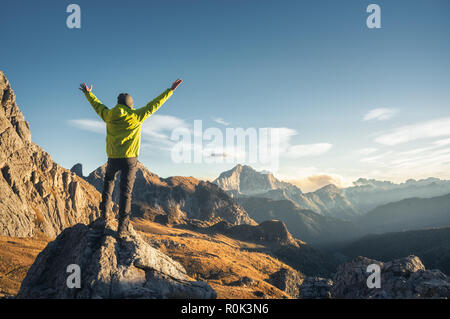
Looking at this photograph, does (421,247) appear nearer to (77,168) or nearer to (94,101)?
(94,101)

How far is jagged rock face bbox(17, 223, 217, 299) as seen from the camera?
731 cm

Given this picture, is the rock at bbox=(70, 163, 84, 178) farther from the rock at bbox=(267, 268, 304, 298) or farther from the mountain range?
the rock at bbox=(267, 268, 304, 298)

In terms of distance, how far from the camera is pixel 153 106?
26.3ft

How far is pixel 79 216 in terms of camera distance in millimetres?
82625

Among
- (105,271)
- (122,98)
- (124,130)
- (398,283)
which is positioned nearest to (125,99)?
(122,98)

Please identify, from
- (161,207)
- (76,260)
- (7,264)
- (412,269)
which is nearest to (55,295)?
(76,260)

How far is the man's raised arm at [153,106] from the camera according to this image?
794 centimetres

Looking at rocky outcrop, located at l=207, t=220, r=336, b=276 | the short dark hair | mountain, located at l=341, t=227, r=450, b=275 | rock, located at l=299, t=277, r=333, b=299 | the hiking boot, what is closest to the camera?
the short dark hair

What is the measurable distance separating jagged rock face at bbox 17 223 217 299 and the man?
155 cm

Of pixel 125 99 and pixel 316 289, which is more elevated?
pixel 125 99

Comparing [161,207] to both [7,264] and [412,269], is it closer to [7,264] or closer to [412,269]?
[7,264]

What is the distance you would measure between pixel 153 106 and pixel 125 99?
0.99 metres

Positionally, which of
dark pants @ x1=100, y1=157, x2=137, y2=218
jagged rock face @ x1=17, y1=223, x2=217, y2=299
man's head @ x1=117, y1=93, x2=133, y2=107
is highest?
man's head @ x1=117, y1=93, x2=133, y2=107

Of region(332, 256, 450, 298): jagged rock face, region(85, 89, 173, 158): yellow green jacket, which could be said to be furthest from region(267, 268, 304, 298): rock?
region(85, 89, 173, 158): yellow green jacket
